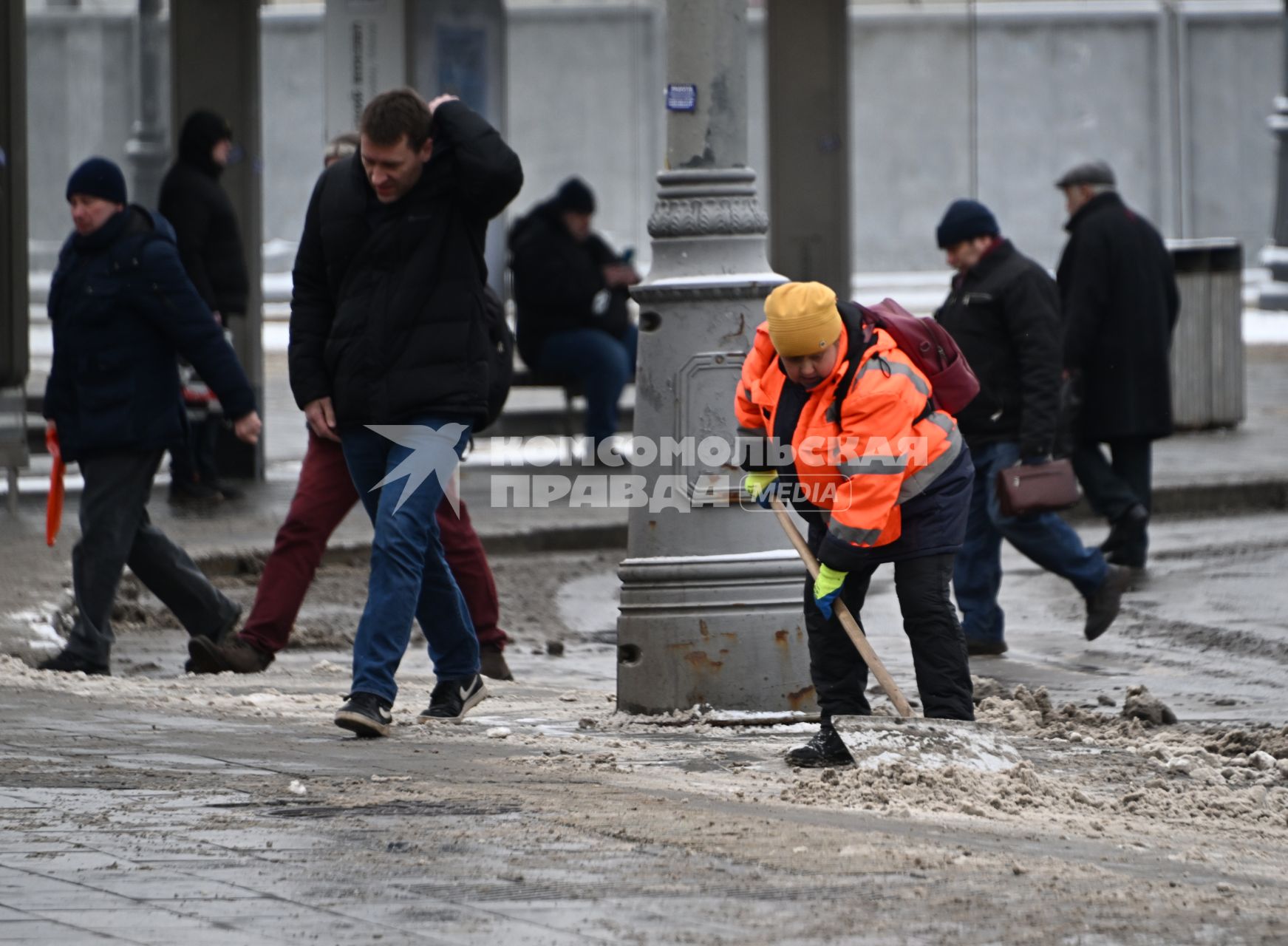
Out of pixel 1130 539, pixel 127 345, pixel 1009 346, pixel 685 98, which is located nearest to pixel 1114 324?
pixel 1130 539

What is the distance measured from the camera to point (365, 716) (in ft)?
19.9

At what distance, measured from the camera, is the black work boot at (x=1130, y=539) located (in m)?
9.88

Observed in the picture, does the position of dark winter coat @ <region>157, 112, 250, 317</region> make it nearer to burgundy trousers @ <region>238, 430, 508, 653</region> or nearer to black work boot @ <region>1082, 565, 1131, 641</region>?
burgundy trousers @ <region>238, 430, 508, 653</region>

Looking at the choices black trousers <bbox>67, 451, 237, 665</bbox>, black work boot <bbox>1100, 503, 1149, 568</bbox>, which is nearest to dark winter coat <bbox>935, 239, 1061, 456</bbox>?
black work boot <bbox>1100, 503, 1149, 568</bbox>

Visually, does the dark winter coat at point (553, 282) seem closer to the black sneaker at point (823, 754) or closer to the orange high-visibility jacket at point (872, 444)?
the orange high-visibility jacket at point (872, 444)

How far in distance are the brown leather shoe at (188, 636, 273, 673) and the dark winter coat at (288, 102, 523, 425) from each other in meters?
1.41

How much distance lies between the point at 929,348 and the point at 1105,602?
8.79 ft

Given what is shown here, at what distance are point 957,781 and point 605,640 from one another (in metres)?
3.46

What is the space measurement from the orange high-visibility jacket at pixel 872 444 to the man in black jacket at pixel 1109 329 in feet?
14.3

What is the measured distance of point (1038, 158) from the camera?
2623cm

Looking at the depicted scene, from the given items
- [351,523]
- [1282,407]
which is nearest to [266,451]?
[351,523]

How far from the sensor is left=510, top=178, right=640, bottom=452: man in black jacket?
13641 mm

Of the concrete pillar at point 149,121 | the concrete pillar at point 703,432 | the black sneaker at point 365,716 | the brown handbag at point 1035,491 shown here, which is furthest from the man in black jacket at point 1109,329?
the concrete pillar at point 149,121

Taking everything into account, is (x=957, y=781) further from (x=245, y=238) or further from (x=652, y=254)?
(x=245, y=238)
